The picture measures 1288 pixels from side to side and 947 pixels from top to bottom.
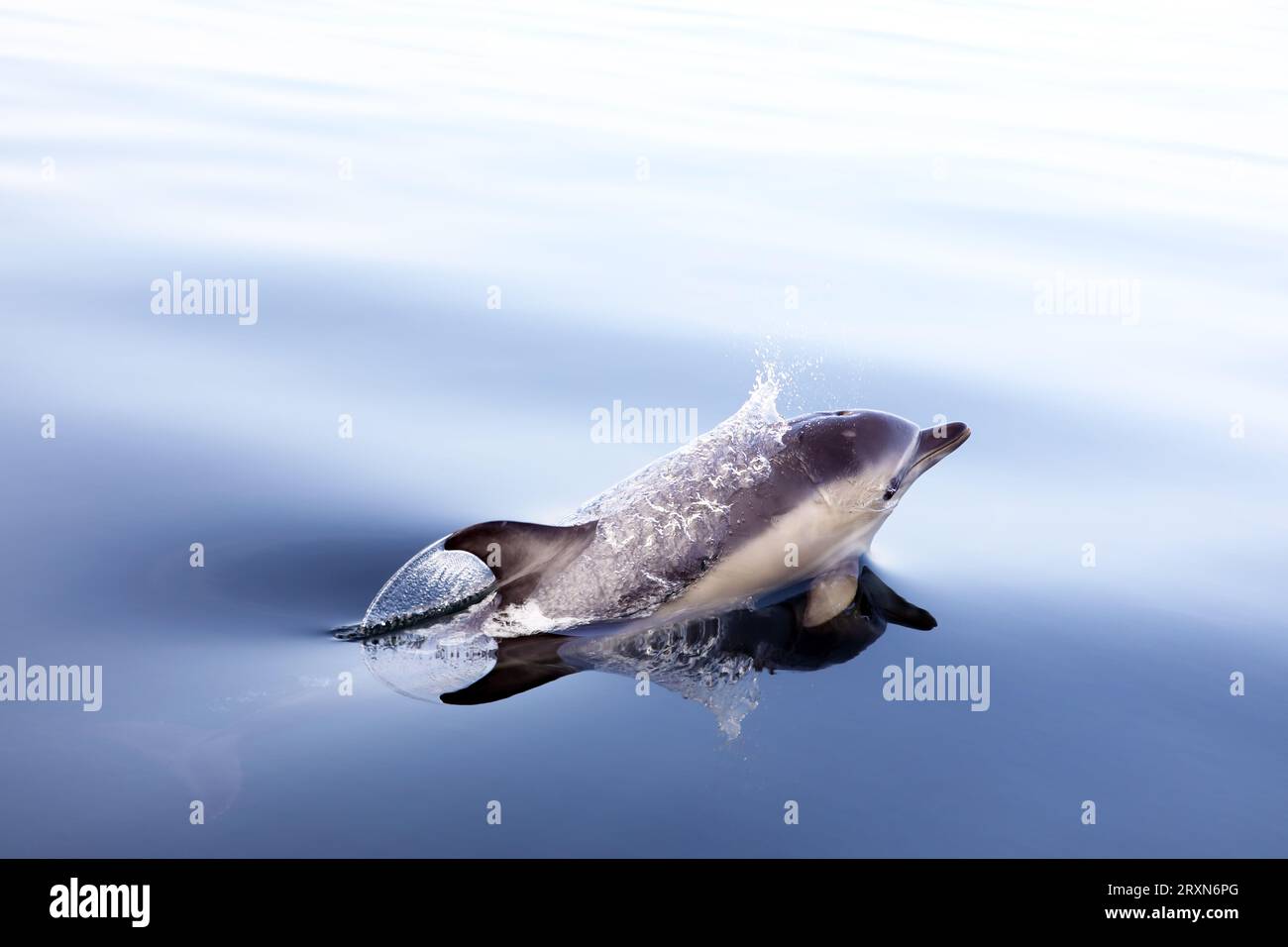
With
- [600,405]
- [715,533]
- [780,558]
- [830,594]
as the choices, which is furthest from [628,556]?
[600,405]

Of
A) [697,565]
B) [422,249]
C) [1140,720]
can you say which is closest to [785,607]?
[697,565]

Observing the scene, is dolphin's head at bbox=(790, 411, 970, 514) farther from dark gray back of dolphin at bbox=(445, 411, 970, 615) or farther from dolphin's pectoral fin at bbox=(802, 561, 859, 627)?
dolphin's pectoral fin at bbox=(802, 561, 859, 627)

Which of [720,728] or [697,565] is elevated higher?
[697,565]

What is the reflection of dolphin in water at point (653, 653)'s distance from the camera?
7.40 metres

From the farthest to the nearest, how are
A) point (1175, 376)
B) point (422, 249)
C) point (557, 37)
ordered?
point (557, 37)
point (422, 249)
point (1175, 376)

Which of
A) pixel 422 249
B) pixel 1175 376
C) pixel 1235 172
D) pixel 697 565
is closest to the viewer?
pixel 697 565

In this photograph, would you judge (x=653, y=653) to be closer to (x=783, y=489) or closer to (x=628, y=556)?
(x=628, y=556)

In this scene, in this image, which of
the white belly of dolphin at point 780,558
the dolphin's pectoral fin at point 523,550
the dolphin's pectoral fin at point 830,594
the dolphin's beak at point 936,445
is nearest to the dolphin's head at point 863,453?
the dolphin's beak at point 936,445

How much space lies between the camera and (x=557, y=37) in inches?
1141

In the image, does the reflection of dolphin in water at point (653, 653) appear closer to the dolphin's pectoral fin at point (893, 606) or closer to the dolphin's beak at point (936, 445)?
the dolphin's pectoral fin at point (893, 606)

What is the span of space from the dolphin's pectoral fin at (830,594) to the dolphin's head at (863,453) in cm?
41
